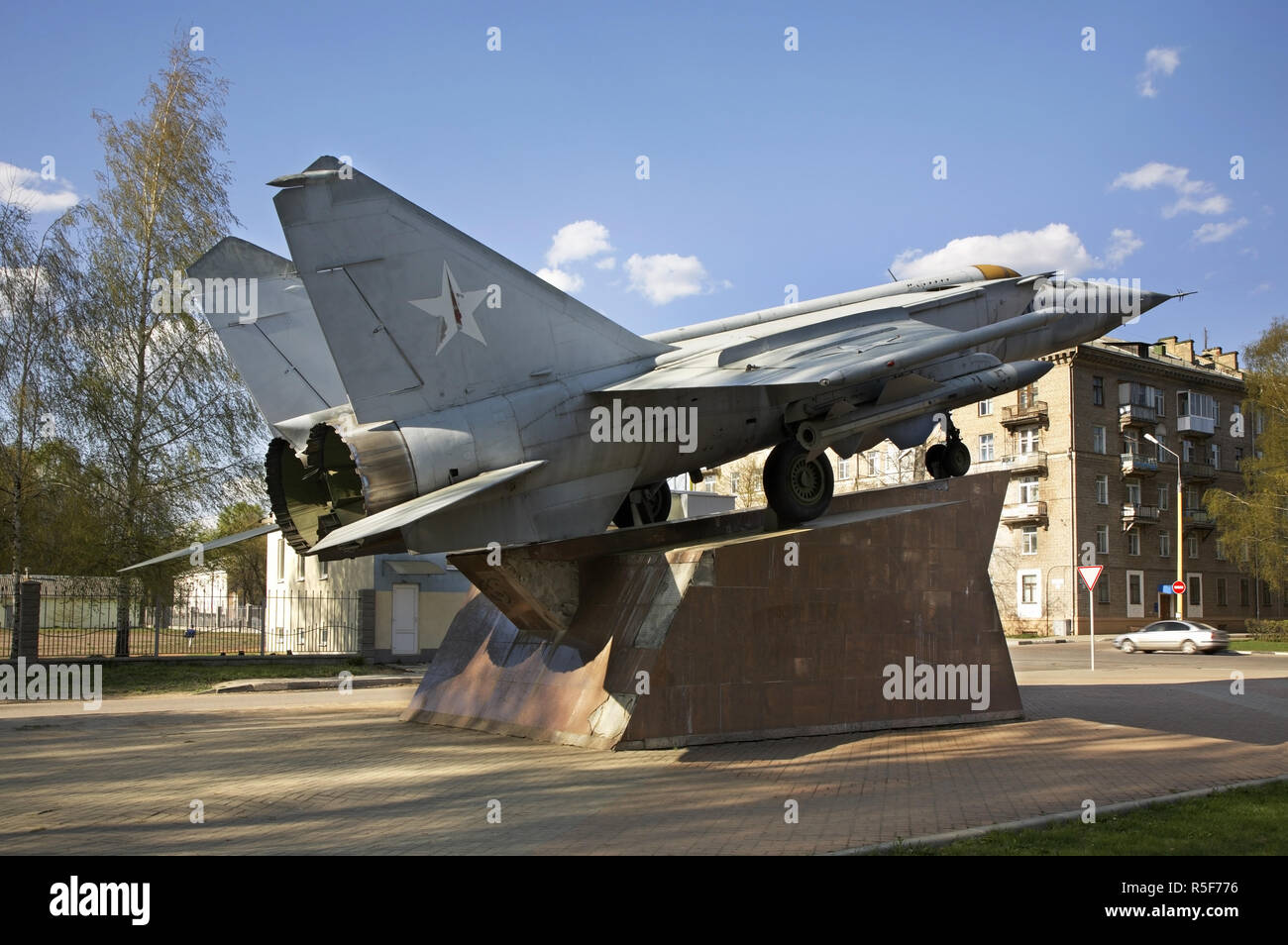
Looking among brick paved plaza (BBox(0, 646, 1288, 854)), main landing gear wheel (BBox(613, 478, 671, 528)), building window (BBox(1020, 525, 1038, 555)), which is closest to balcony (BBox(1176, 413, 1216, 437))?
building window (BBox(1020, 525, 1038, 555))

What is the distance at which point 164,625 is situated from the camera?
30.9 m

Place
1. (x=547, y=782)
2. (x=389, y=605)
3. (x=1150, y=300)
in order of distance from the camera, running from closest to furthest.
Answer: (x=547, y=782) < (x=1150, y=300) < (x=389, y=605)

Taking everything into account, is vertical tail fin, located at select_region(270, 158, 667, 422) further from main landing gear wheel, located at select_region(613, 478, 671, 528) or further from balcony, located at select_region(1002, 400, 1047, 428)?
balcony, located at select_region(1002, 400, 1047, 428)

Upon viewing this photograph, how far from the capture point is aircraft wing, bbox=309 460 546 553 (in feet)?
33.9

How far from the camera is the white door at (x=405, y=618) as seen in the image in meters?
34.0

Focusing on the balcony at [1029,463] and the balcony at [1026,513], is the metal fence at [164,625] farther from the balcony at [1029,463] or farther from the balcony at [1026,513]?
the balcony at [1029,463]

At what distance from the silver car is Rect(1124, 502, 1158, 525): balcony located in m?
15.8

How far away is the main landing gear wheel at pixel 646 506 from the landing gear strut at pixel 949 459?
188 inches

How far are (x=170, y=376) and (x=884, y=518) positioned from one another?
972 inches

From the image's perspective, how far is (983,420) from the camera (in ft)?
201

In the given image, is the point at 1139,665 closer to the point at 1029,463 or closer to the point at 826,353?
the point at 826,353

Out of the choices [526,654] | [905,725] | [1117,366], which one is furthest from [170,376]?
[1117,366]

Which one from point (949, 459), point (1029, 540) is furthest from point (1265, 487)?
point (949, 459)

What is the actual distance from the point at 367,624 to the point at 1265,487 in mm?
46289
